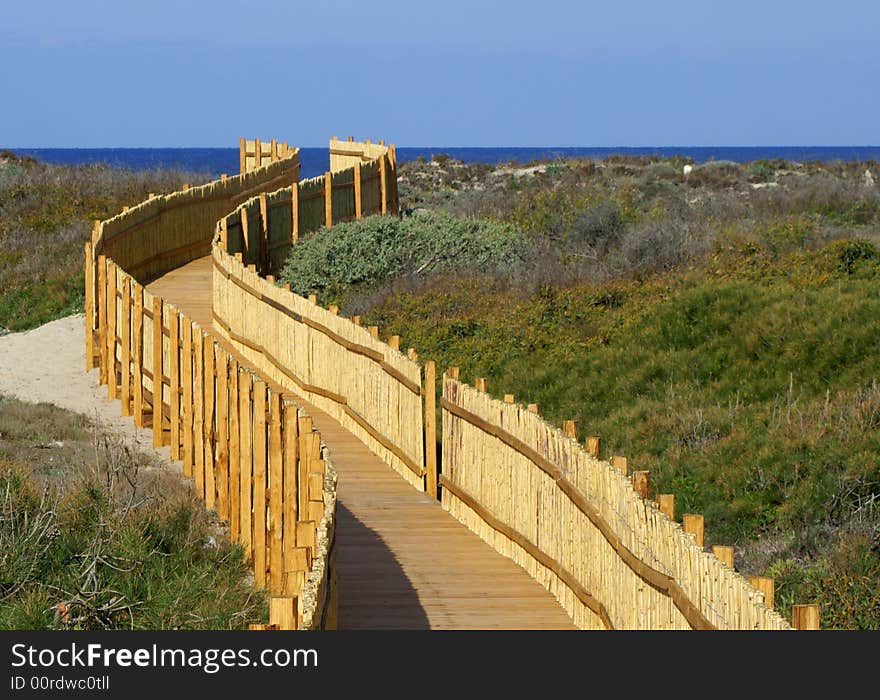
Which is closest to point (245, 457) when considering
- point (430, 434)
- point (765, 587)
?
point (430, 434)

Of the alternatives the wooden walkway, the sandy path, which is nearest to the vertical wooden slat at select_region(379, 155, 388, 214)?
the sandy path

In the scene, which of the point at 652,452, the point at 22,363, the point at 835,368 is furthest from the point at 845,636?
the point at 22,363

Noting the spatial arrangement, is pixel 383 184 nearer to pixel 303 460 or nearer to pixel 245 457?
pixel 245 457

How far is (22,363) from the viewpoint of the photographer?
18.6m

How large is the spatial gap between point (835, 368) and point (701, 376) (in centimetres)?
134

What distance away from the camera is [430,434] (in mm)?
12000

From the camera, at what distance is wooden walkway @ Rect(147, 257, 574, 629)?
902 centimetres

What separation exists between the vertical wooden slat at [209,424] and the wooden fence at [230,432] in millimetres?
11

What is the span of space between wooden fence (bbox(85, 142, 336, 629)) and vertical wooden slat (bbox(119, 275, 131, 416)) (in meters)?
0.01

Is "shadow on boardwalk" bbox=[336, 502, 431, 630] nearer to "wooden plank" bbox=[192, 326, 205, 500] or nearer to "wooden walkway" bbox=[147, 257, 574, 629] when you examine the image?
"wooden walkway" bbox=[147, 257, 574, 629]

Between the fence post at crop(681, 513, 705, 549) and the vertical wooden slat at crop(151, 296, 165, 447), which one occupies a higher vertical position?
the fence post at crop(681, 513, 705, 549)

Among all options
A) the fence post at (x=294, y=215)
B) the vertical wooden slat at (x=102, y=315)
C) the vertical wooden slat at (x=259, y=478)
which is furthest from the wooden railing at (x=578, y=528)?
the fence post at (x=294, y=215)

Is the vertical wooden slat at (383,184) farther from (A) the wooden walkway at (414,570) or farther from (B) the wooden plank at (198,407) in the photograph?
(B) the wooden plank at (198,407)

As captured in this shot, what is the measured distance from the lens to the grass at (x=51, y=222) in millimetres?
24688
